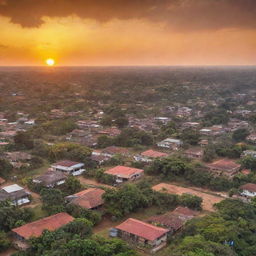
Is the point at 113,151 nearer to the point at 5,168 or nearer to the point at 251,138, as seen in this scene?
the point at 5,168

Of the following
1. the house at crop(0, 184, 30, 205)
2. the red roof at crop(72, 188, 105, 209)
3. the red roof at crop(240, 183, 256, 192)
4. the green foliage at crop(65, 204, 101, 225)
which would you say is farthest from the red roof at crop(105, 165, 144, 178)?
the red roof at crop(240, 183, 256, 192)

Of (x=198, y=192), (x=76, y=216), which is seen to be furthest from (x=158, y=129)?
(x=76, y=216)

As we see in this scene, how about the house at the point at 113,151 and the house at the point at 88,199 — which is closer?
the house at the point at 88,199

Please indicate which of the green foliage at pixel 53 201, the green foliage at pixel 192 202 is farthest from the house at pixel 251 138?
the green foliage at pixel 53 201

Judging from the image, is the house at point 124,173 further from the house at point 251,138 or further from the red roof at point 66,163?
the house at point 251,138

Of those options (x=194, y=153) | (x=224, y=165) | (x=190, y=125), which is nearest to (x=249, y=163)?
(x=224, y=165)

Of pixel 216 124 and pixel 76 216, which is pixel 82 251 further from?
pixel 216 124
